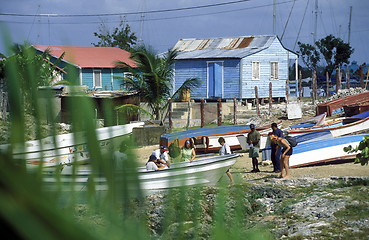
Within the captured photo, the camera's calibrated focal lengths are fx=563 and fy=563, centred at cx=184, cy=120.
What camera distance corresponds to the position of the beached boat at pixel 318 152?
18953 millimetres

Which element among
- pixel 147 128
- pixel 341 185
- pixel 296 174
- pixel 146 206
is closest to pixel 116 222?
pixel 146 206

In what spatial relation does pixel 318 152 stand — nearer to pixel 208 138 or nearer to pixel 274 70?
pixel 208 138

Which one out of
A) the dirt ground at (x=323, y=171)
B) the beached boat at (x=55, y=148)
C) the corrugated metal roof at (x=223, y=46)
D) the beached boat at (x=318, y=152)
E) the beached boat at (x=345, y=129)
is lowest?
the dirt ground at (x=323, y=171)

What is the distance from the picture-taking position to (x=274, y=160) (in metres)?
17.8

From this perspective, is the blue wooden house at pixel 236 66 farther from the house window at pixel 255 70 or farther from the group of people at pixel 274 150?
the group of people at pixel 274 150

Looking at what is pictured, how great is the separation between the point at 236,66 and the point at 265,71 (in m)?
2.63

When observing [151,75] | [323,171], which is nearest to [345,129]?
[323,171]

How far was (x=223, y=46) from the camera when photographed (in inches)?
1657

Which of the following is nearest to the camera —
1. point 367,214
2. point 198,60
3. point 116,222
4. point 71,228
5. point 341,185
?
point 71,228

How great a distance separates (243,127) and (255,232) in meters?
25.7

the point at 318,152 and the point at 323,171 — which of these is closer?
the point at 323,171

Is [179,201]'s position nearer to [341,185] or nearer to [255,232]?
[255,232]

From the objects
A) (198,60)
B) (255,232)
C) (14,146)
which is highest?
(198,60)

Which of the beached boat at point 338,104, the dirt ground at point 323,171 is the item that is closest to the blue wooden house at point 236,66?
the beached boat at point 338,104
